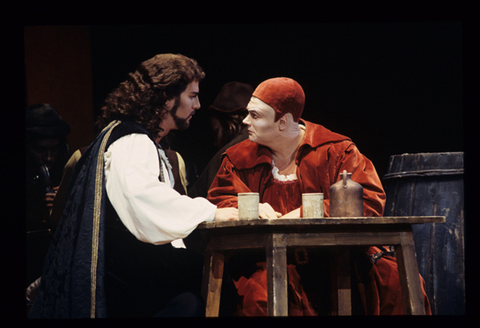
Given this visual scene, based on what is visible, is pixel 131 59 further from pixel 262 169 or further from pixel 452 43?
pixel 452 43

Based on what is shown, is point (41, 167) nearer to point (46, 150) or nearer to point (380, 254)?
point (46, 150)

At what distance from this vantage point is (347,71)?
3516 mm

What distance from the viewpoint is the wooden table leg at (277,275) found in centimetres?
249

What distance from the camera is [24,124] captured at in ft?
11.1

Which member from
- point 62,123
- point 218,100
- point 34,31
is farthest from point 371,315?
point 34,31

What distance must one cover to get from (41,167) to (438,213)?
7.54 ft

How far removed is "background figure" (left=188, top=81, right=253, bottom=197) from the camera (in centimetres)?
347

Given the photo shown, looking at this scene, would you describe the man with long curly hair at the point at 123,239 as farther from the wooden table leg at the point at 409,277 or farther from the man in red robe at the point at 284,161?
the wooden table leg at the point at 409,277

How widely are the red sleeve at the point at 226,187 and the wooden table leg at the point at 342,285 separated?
23.7 inches

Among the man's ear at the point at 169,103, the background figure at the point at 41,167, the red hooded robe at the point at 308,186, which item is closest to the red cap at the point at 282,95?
the red hooded robe at the point at 308,186

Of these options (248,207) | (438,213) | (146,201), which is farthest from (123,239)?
(438,213)

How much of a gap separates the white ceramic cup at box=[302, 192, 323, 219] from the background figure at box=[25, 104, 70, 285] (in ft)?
4.99

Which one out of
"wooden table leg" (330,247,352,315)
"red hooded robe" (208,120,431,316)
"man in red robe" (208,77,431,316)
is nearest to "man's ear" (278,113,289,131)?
"man in red robe" (208,77,431,316)

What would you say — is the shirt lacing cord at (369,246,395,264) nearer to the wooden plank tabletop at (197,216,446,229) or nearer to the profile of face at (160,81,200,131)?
the wooden plank tabletop at (197,216,446,229)
